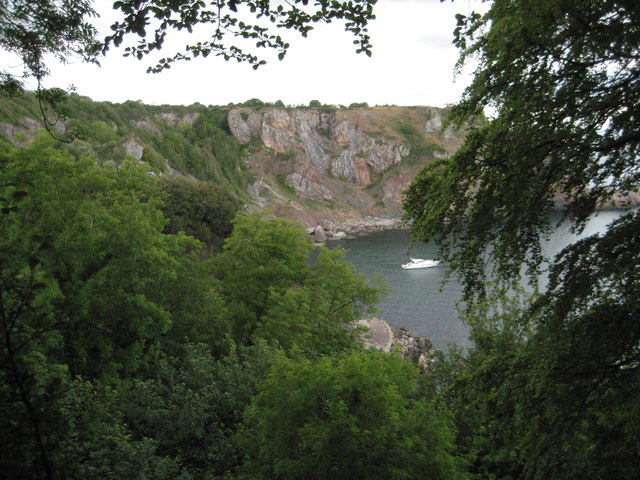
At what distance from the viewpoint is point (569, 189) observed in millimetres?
4941

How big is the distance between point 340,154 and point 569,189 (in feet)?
387

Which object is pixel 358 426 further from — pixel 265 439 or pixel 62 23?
pixel 62 23

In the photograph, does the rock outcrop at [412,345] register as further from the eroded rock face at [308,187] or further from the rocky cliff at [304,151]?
the eroded rock face at [308,187]

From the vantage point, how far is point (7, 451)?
7.56 feet

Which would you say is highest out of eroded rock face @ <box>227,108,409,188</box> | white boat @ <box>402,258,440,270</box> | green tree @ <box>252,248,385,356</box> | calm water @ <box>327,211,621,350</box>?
eroded rock face @ <box>227,108,409,188</box>

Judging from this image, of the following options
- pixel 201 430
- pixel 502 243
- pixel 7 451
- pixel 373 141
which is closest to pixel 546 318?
pixel 502 243

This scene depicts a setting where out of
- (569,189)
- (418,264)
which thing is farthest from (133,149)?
(569,189)

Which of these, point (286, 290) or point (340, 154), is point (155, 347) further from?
point (340, 154)

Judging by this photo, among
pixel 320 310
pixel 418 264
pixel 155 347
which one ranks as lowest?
pixel 418 264

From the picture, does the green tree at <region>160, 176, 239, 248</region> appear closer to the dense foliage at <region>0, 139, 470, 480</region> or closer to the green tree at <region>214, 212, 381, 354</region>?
the green tree at <region>214, 212, 381, 354</region>

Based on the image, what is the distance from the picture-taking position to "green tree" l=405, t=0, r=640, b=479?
14.2ft

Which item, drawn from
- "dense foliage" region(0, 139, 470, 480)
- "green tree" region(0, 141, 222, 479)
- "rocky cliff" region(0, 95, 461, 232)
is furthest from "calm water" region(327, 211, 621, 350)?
"rocky cliff" region(0, 95, 461, 232)

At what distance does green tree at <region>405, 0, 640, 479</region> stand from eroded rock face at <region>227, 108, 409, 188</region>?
370ft

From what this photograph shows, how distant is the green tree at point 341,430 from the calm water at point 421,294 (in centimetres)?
1320
